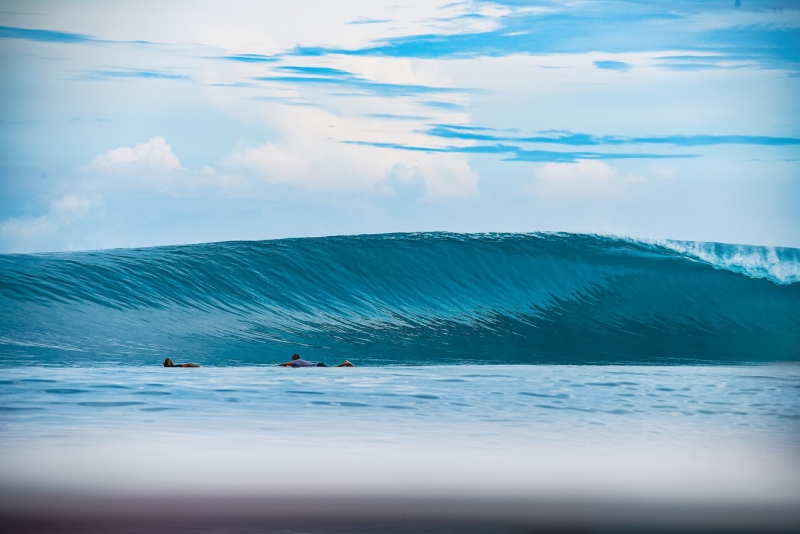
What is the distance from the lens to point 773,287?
48.0 feet

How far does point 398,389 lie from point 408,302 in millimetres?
6339

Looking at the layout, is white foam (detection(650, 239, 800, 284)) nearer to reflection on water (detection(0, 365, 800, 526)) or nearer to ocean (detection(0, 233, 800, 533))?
ocean (detection(0, 233, 800, 533))

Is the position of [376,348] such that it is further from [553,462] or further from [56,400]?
[553,462]

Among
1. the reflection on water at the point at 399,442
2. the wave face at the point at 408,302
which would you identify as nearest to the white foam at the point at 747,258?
the wave face at the point at 408,302

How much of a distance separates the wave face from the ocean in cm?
4

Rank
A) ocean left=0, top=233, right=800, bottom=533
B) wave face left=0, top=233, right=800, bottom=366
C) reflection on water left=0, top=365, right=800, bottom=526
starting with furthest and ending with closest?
wave face left=0, top=233, right=800, bottom=366
reflection on water left=0, top=365, right=800, bottom=526
ocean left=0, top=233, right=800, bottom=533

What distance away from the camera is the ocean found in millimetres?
3213

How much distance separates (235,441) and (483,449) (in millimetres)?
1141

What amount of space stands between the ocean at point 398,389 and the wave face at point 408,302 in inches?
1.6

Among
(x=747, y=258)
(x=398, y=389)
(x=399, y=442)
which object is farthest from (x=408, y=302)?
(x=399, y=442)

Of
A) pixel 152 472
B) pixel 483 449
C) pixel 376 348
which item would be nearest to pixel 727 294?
pixel 376 348

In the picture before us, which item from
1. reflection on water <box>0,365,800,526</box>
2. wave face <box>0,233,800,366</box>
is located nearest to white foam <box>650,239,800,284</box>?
wave face <box>0,233,800,366</box>

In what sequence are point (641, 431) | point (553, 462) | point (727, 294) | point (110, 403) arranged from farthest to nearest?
point (727, 294) < point (110, 403) < point (641, 431) < point (553, 462)

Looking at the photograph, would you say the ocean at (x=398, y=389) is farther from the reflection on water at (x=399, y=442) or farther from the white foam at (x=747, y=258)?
the white foam at (x=747, y=258)
